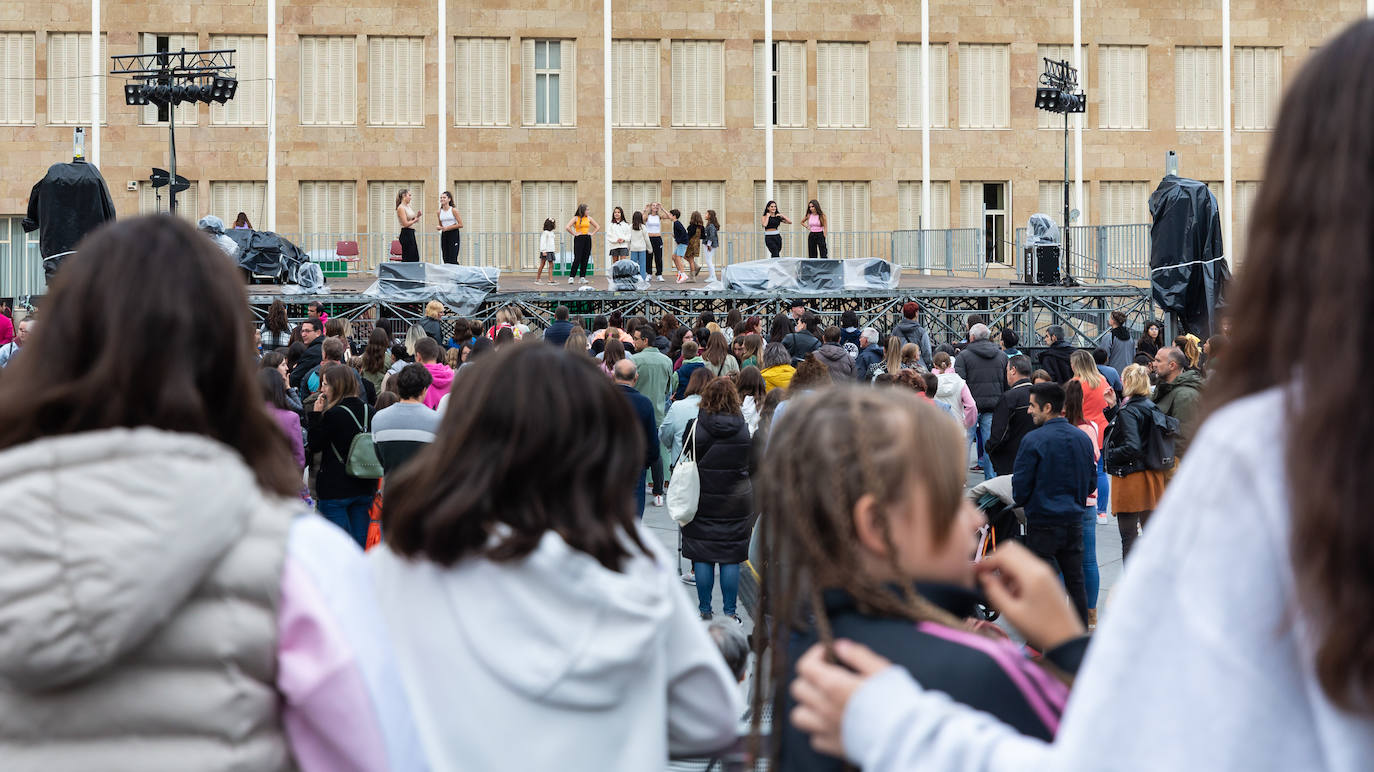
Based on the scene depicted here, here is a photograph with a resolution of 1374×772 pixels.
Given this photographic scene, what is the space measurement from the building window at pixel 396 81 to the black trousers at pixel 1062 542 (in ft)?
94.1

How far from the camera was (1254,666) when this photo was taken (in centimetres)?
135

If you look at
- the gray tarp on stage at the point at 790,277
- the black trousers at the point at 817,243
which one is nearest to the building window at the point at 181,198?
the black trousers at the point at 817,243

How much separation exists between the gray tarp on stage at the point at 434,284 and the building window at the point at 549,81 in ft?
47.9

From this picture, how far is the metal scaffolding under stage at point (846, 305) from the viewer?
21.0m

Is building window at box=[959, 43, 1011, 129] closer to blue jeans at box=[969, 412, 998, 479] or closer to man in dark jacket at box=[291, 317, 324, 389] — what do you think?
blue jeans at box=[969, 412, 998, 479]

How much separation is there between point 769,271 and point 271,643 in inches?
842

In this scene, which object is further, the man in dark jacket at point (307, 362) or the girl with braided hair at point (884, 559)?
the man in dark jacket at point (307, 362)

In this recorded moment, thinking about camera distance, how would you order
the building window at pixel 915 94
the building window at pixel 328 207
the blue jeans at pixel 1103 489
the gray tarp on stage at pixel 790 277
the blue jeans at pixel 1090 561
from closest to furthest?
the blue jeans at pixel 1090 561 < the blue jeans at pixel 1103 489 < the gray tarp on stage at pixel 790 277 < the building window at pixel 328 207 < the building window at pixel 915 94

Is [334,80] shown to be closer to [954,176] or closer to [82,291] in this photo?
[954,176]

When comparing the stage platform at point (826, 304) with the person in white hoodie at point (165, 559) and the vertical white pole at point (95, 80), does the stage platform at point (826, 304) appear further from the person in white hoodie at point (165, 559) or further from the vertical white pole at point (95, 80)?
the person in white hoodie at point (165, 559)

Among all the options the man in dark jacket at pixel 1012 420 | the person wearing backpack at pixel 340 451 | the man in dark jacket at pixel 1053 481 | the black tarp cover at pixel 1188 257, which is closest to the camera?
the man in dark jacket at pixel 1053 481

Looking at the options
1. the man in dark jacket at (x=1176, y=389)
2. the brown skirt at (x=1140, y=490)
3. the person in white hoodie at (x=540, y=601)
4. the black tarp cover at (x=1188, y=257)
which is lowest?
the brown skirt at (x=1140, y=490)

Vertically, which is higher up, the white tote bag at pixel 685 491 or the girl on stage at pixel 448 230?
the girl on stage at pixel 448 230

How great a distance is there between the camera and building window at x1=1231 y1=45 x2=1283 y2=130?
37.8m
